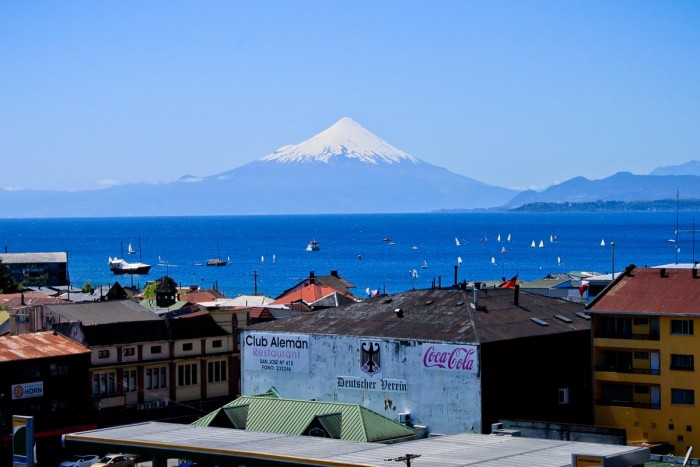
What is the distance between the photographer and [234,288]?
7731 inches

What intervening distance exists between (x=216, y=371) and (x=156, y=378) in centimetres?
348

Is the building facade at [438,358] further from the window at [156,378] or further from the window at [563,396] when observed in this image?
the window at [156,378]

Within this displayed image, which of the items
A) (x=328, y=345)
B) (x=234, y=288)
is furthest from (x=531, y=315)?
(x=234, y=288)

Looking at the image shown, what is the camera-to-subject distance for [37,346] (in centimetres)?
5850

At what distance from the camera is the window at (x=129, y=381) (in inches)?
2386

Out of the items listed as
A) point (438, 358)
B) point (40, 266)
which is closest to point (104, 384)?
point (438, 358)

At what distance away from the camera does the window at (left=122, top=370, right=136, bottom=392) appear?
6059 centimetres

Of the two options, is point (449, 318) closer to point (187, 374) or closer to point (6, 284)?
point (187, 374)

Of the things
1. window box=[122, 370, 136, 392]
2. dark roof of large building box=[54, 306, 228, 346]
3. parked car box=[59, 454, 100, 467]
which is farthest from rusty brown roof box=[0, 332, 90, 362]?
parked car box=[59, 454, 100, 467]

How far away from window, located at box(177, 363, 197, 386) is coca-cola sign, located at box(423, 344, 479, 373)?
1591 centimetres

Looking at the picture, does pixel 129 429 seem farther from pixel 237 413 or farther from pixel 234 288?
pixel 234 288

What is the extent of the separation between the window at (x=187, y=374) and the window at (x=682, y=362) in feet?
78.6

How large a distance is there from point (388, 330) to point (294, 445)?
54.4ft

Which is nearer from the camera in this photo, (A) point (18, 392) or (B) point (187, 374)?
(A) point (18, 392)
